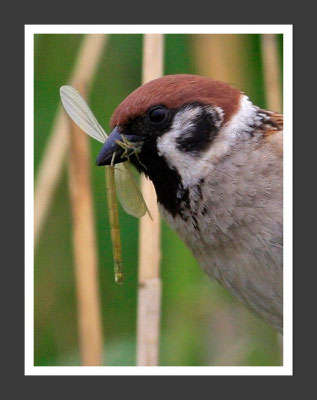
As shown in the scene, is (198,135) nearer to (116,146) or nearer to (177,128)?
(177,128)

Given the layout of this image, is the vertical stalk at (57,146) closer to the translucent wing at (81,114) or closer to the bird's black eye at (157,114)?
the translucent wing at (81,114)

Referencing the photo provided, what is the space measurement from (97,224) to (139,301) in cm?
36

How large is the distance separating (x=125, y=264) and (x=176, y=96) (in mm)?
666

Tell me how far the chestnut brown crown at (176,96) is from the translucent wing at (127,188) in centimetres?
17

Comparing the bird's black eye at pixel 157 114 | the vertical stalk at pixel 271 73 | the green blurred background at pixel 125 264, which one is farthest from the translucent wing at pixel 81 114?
the vertical stalk at pixel 271 73

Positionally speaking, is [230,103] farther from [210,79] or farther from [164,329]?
[164,329]

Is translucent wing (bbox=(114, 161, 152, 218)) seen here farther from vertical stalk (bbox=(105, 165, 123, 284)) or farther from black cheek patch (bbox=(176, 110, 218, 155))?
black cheek patch (bbox=(176, 110, 218, 155))

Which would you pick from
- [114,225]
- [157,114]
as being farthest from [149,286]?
[157,114]

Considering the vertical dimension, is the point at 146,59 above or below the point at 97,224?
above

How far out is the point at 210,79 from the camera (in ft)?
15.4

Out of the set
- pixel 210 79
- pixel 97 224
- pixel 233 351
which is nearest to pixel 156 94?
pixel 210 79

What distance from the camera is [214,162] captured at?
183 inches

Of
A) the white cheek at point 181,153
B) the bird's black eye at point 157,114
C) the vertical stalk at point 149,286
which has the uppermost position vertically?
the bird's black eye at point 157,114

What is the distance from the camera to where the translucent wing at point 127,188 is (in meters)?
4.75
